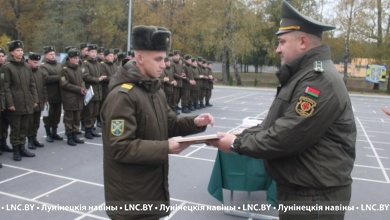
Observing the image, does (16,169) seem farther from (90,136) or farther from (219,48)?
(219,48)

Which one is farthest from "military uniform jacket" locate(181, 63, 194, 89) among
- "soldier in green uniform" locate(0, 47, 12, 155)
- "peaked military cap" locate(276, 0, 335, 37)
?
"peaked military cap" locate(276, 0, 335, 37)

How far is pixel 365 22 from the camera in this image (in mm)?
26641

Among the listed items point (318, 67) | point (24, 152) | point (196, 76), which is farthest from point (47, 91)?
point (318, 67)

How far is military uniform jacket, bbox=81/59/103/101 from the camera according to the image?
8.02m

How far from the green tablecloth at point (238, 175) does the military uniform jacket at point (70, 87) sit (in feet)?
13.9

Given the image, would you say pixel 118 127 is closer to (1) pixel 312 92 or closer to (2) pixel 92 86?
(1) pixel 312 92

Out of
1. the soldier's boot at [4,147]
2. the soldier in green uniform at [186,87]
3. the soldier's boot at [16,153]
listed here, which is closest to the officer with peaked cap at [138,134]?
the soldier's boot at [16,153]

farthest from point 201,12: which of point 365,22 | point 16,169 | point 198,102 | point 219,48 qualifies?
point 16,169

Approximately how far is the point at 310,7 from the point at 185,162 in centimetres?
2898

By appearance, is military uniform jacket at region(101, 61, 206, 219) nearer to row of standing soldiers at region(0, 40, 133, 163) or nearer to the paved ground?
the paved ground

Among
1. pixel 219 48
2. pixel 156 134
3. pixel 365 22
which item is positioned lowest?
pixel 156 134

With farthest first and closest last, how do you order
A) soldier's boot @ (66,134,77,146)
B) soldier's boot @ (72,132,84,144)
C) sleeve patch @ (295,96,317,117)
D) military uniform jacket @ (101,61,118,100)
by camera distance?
military uniform jacket @ (101,61,118,100)
soldier's boot @ (72,132,84,144)
soldier's boot @ (66,134,77,146)
sleeve patch @ (295,96,317,117)

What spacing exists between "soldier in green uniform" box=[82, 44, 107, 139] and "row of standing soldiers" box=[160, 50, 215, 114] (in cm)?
273

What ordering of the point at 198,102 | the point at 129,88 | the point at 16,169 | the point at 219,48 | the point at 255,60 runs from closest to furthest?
the point at 129,88 → the point at 16,169 → the point at 198,102 → the point at 219,48 → the point at 255,60
